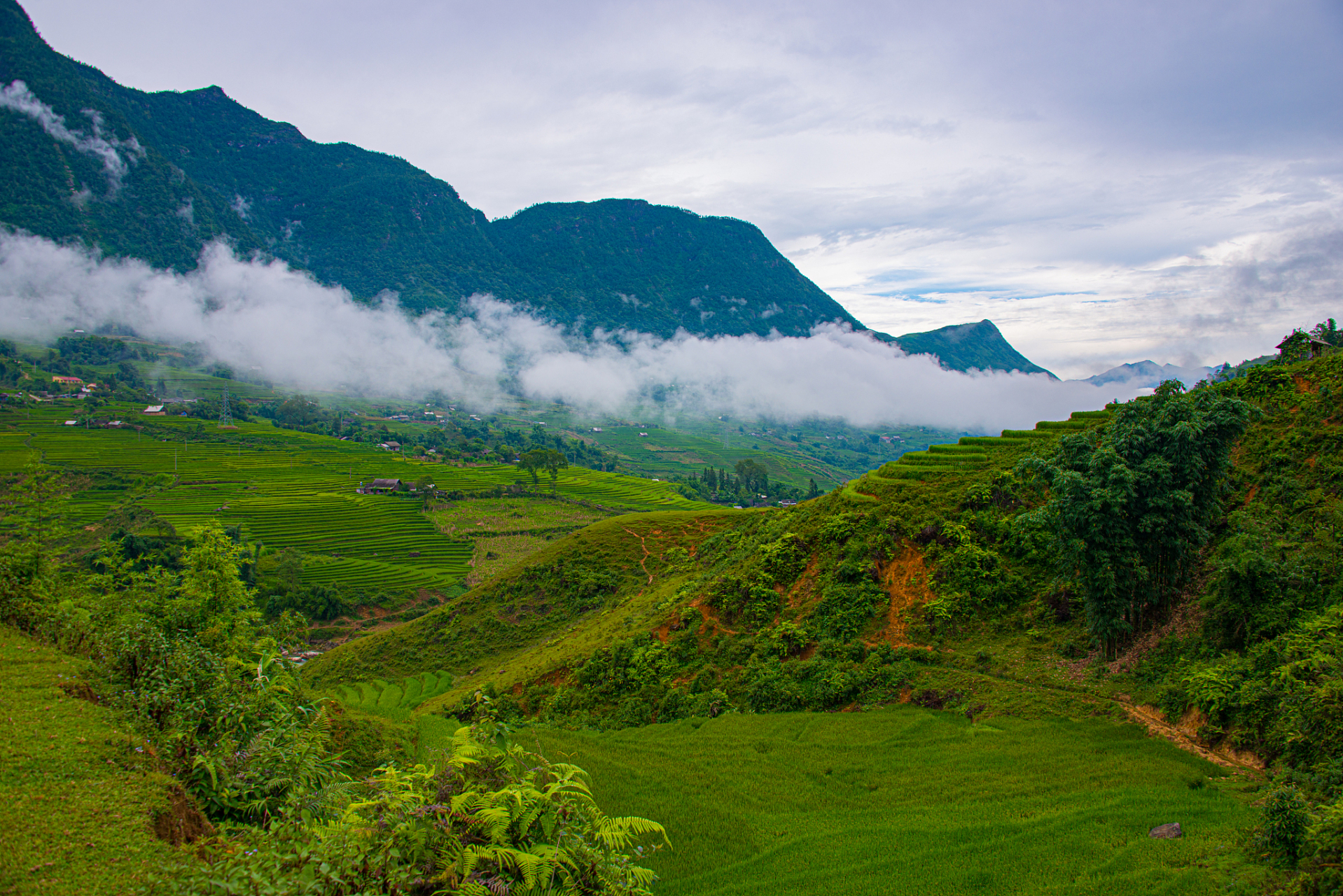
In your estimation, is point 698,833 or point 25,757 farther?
point 698,833

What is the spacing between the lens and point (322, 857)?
4676mm

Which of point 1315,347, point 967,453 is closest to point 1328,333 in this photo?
point 1315,347

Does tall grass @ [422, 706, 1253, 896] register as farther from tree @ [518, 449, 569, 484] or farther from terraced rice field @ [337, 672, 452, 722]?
tree @ [518, 449, 569, 484]

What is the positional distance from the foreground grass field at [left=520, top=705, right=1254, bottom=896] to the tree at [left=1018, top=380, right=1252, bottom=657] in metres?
4.13

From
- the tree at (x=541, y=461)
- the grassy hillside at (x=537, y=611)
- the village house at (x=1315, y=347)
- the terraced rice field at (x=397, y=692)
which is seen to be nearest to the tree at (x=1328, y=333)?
the village house at (x=1315, y=347)

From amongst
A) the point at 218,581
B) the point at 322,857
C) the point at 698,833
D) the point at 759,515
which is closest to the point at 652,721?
the point at 698,833

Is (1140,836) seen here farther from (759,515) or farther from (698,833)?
(759,515)

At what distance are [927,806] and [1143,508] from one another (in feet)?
35.4

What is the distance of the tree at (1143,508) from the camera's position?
1736 centimetres

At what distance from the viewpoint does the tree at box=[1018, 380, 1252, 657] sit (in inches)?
683

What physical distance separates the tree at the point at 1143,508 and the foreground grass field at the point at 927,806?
13.6 ft

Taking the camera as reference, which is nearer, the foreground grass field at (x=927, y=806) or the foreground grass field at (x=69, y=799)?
the foreground grass field at (x=69, y=799)

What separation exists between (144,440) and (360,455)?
1270 inches

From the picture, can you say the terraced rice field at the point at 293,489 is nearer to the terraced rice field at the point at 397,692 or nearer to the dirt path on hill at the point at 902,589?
the terraced rice field at the point at 397,692
